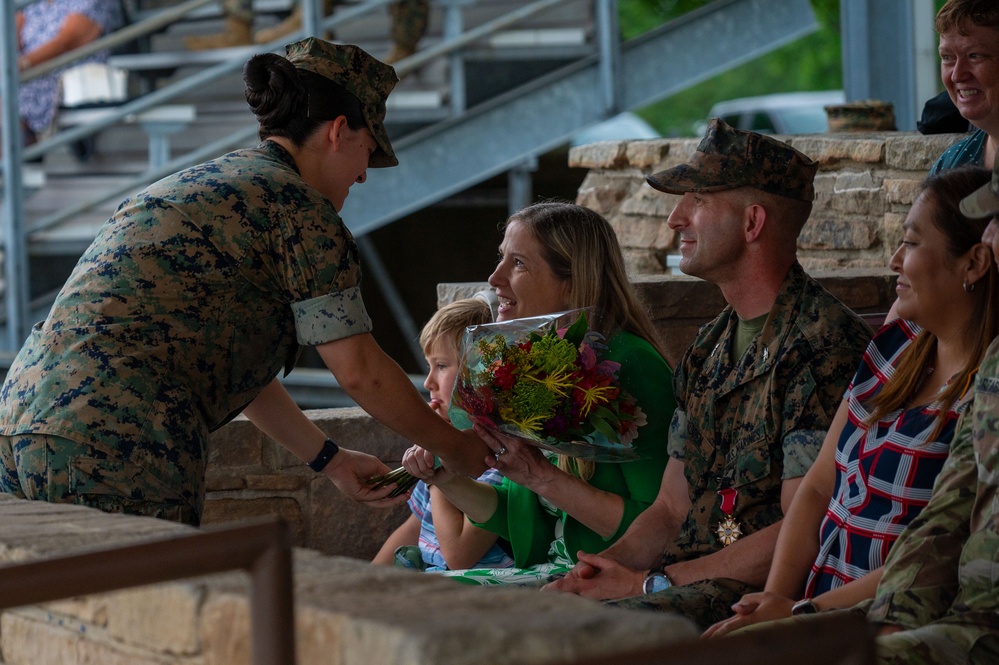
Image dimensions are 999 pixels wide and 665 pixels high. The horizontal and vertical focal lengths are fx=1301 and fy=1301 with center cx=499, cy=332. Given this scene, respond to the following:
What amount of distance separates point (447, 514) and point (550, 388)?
795 mm

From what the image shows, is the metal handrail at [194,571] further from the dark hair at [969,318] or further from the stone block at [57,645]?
the dark hair at [969,318]

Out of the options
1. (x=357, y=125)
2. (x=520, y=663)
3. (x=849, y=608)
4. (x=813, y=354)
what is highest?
(x=357, y=125)

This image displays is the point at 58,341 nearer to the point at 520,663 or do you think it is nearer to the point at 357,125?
the point at 357,125

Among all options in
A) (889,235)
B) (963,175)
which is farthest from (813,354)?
(889,235)

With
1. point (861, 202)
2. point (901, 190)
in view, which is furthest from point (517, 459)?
point (861, 202)

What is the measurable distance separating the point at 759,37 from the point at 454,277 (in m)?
4.08

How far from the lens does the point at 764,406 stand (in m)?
2.88

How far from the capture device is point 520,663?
60.7 inches

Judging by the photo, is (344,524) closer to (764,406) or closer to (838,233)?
(764,406)

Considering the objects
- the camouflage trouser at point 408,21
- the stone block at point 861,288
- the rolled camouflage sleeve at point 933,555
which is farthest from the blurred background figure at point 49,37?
the rolled camouflage sleeve at point 933,555

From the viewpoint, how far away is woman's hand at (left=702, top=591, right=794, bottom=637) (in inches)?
102

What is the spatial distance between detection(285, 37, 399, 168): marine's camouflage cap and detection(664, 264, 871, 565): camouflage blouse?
967mm

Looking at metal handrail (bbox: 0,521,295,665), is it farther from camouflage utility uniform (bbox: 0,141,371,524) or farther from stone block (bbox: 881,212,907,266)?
stone block (bbox: 881,212,907,266)

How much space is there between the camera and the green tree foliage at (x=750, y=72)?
21938 mm
